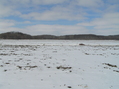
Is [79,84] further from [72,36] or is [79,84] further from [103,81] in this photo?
[72,36]

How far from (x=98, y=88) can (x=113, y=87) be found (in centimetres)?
75

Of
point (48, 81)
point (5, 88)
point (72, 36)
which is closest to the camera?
point (5, 88)

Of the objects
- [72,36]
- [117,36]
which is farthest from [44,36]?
[117,36]

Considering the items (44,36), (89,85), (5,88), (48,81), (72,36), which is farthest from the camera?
(72,36)

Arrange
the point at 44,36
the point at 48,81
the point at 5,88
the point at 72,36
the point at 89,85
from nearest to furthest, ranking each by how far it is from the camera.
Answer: the point at 5,88, the point at 89,85, the point at 48,81, the point at 44,36, the point at 72,36

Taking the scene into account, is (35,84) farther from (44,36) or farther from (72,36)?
(72,36)

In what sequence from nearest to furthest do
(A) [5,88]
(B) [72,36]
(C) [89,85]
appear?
(A) [5,88] → (C) [89,85] → (B) [72,36]

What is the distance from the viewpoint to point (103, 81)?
19.1 ft

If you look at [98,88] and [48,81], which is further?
[48,81]

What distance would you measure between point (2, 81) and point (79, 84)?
12.8 feet

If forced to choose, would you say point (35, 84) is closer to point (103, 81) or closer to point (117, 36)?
point (103, 81)

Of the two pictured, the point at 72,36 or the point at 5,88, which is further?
the point at 72,36

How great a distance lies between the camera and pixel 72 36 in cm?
15800

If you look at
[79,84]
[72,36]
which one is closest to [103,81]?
[79,84]
